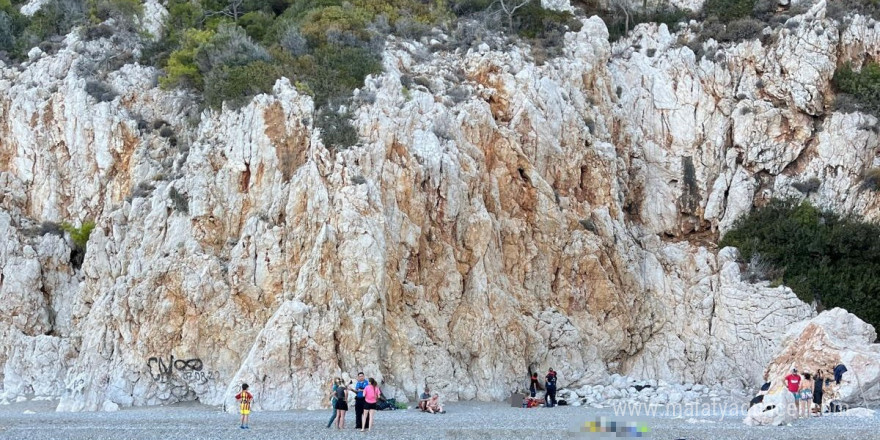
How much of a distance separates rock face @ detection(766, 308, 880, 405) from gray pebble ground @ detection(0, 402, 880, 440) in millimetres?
2859

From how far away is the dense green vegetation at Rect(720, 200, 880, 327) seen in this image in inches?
1212

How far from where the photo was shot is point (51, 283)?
31.0 meters

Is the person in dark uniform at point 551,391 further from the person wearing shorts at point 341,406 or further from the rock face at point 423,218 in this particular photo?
the person wearing shorts at point 341,406

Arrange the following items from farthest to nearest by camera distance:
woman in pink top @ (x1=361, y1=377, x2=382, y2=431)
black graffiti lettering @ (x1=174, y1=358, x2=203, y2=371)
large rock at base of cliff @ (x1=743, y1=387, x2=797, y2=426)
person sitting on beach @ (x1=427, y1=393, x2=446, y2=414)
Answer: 1. black graffiti lettering @ (x1=174, y1=358, x2=203, y2=371)
2. person sitting on beach @ (x1=427, y1=393, x2=446, y2=414)
3. large rock at base of cliff @ (x1=743, y1=387, x2=797, y2=426)
4. woman in pink top @ (x1=361, y1=377, x2=382, y2=431)

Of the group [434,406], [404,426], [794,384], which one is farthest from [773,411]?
[434,406]

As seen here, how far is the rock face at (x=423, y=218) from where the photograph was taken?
87.0 feet

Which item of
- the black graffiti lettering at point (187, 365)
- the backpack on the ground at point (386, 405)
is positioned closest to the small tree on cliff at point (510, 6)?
the backpack on the ground at point (386, 405)

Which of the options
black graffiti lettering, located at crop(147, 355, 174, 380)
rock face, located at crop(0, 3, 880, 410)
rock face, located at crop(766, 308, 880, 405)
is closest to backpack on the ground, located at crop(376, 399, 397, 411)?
rock face, located at crop(0, 3, 880, 410)

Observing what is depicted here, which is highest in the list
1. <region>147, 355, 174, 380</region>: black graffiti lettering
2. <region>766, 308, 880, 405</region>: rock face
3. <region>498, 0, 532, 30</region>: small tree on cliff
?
<region>498, 0, 532, 30</region>: small tree on cliff

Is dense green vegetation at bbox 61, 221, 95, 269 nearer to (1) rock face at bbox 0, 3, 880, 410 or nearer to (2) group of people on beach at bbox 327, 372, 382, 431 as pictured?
(1) rock face at bbox 0, 3, 880, 410

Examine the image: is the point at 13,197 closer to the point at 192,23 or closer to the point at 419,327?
the point at 192,23

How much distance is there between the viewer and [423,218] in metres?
28.3

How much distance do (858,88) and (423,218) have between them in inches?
702

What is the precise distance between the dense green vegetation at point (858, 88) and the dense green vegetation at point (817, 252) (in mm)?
4516
